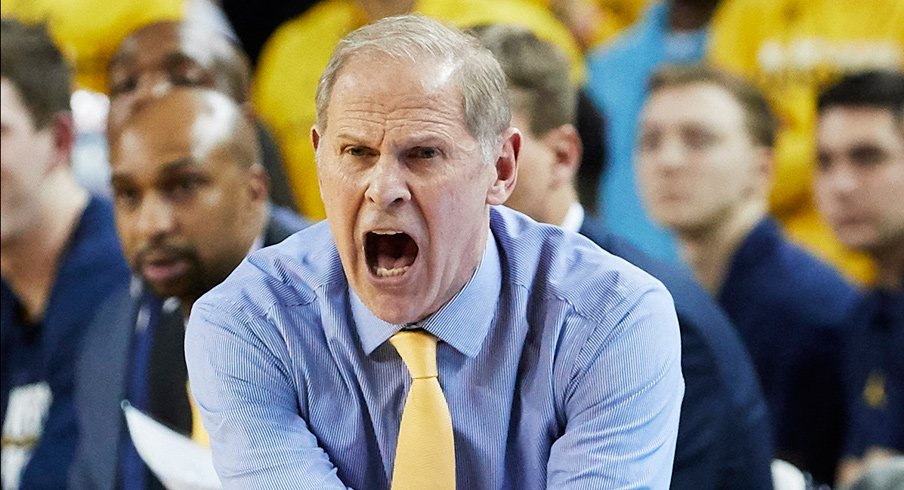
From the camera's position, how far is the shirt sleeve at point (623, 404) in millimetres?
1283

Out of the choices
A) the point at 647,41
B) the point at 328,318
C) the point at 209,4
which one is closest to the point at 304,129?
the point at 209,4

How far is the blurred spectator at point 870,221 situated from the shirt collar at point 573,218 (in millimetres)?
722

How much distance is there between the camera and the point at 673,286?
176 centimetres

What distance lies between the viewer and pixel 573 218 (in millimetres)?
1825

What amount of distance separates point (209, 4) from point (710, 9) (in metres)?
1.06

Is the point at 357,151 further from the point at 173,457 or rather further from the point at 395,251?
the point at 173,457

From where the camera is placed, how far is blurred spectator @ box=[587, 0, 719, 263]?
111 inches

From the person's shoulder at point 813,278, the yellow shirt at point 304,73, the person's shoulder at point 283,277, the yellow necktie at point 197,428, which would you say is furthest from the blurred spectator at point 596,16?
the person's shoulder at point 283,277

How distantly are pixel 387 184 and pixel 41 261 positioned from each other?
1068mm

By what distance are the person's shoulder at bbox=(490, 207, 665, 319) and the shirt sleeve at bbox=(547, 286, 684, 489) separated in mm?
20

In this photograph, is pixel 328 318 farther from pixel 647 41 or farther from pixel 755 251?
pixel 647 41

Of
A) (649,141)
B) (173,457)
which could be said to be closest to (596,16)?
(649,141)

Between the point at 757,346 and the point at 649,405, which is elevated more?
the point at 649,405

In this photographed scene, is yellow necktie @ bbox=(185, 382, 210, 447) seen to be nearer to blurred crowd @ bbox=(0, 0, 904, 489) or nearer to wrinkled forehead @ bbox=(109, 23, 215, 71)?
blurred crowd @ bbox=(0, 0, 904, 489)
